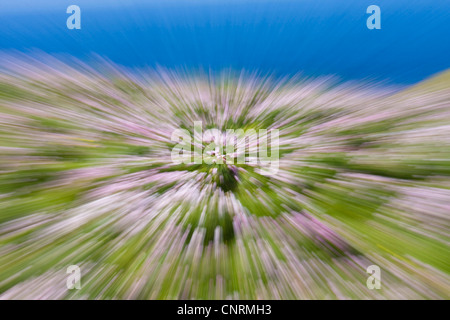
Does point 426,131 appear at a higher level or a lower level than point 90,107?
lower

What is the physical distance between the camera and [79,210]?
661 millimetres

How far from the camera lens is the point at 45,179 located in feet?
2.40

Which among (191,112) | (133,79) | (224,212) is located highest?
(133,79)

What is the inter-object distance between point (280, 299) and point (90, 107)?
0.90 meters

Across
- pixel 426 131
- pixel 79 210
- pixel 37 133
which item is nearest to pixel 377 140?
pixel 426 131

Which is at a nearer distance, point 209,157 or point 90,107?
point 209,157

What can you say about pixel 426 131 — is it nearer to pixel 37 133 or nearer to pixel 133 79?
pixel 133 79

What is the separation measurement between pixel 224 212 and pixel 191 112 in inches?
17.8

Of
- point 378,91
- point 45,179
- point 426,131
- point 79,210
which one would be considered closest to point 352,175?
point 426,131

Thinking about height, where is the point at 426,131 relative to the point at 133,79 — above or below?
below
